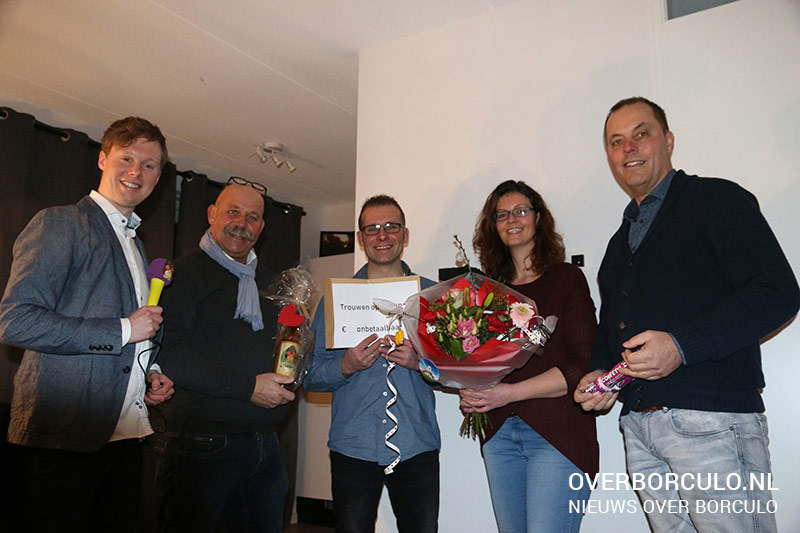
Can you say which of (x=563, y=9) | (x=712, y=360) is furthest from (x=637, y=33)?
(x=712, y=360)

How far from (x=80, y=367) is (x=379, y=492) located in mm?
1140

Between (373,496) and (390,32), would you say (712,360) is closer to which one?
(373,496)

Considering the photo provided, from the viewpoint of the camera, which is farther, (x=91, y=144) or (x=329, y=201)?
(x=329, y=201)

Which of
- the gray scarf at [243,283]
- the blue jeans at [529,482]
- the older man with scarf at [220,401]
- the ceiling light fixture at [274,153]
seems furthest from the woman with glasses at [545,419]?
the ceiling light fixture at [274,153]

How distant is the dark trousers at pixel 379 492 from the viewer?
2.06 meters

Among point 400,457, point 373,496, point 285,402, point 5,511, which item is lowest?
point 5,511

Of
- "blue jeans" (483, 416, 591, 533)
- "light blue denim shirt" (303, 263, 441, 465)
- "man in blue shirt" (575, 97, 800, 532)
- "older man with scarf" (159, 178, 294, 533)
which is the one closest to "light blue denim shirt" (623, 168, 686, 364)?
"man in blue shirt" (575, 97, 800, 532)

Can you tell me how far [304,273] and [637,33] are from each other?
1848mm

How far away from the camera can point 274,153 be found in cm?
512

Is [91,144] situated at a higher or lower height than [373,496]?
higher

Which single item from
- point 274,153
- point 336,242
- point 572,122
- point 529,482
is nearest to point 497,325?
point 529,482

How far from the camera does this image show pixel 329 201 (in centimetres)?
653

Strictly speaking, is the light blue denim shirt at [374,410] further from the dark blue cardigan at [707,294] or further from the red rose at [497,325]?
the dark blue cardigan at [707,294]

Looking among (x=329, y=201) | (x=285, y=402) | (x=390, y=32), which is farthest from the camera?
(x=329, y=201)
